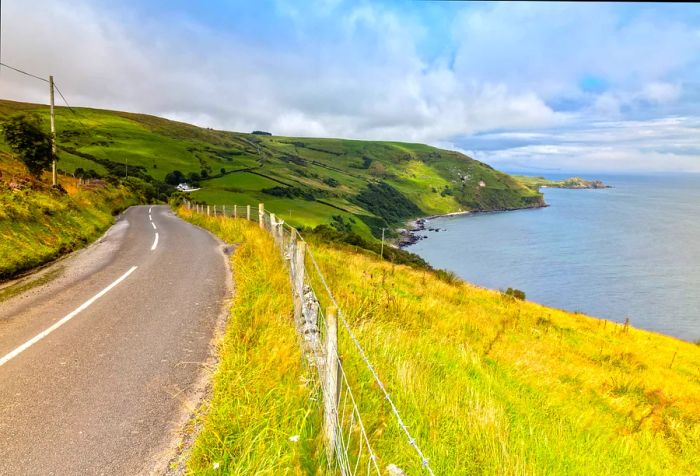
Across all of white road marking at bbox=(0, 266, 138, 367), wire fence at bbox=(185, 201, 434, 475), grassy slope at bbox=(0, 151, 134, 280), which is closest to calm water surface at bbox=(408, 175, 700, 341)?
wire fence at bbox=(185, 201, 434, 475)

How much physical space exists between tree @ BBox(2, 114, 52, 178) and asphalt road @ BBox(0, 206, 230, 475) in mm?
22578

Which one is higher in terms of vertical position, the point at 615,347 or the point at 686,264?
the point at 615,347

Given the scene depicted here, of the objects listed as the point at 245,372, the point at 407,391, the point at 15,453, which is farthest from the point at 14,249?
the point at 407,391

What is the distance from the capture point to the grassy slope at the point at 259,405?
4172mm

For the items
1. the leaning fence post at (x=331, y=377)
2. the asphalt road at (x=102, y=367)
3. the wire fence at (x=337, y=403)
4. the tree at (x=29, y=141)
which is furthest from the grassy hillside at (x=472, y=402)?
the tree at (x=29, y=141)

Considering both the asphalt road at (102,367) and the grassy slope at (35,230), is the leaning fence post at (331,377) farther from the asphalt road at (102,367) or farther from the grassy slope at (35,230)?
the grassy slope at (35,230)

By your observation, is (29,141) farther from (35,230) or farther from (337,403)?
(337,403)

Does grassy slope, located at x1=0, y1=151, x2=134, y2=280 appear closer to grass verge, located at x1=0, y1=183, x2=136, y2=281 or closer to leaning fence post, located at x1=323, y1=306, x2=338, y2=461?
grass verge, located at x1=0, y1=183, x2=136, y2=281

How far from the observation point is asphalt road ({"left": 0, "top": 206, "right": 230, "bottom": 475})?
183 inches

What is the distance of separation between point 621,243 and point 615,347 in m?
124

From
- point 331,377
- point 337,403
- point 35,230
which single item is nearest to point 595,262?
point 35,230

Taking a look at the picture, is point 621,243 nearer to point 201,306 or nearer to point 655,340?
point 655,340

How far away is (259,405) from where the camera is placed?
4.93 metres

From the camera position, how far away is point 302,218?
4906 inches
